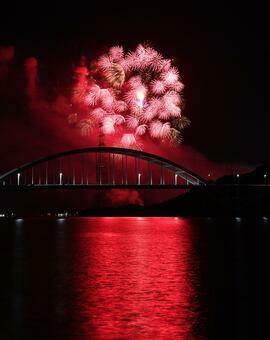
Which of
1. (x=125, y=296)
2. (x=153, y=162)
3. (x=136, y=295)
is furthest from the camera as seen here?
(x=153, y=162)

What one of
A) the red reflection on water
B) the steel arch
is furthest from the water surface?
the steel arch

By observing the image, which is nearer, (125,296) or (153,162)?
(125,296)

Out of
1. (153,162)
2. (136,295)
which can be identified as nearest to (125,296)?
(136,295)

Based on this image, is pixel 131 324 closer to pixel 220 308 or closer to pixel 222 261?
pixel 220 308

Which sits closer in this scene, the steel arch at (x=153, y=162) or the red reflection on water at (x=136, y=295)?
the red reflection on water at (x=136, y=295)

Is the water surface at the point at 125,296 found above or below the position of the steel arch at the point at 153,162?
below

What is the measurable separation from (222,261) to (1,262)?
12.5m

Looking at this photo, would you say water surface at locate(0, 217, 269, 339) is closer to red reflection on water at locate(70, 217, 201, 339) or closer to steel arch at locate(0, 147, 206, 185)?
red reflection on water at locate(70, 217, 201, 339)

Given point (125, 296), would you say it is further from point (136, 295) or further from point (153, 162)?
point (153, 162)

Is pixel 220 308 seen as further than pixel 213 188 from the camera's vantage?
No

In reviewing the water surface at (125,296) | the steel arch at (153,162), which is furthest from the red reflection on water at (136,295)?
the steel arch at (153,162)

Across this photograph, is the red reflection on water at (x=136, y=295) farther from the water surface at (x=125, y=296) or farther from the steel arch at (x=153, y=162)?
the steel arch at (x=153, y=162)

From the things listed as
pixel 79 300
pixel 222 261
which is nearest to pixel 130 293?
pixel 79 300

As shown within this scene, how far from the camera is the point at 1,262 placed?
4781 centimetres
